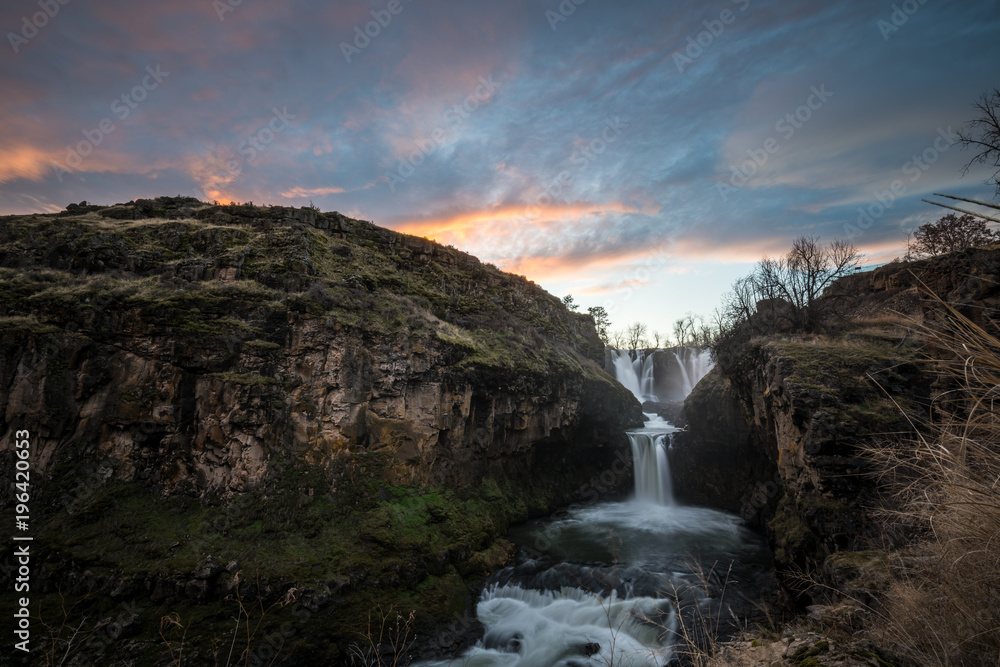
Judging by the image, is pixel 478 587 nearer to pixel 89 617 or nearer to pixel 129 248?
pixel 89 617

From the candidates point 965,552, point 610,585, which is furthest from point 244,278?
point 965,552

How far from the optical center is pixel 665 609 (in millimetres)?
10375

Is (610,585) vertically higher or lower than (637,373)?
lower

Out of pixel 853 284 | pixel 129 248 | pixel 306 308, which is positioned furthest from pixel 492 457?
pixel 853 284

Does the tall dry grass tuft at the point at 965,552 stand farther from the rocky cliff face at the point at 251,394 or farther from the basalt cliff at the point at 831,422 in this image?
the rocky cliff face at the point at 251,394

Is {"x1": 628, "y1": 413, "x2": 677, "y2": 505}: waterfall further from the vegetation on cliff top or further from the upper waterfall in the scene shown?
the upper waterfall

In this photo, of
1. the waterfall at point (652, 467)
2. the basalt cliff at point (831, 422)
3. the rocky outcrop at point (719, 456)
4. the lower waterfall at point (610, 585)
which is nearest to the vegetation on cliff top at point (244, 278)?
the waterfall at point (652, 467)

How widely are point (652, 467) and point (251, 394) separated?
1866 cm

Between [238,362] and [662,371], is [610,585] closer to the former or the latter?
[238,362]

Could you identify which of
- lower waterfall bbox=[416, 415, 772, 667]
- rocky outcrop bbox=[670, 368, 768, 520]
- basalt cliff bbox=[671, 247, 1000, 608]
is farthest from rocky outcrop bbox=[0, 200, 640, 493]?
basalt cliff bbox=[671, 247, 1000, 608]

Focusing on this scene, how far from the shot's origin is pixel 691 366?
44.0 m

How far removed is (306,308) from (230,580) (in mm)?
7763

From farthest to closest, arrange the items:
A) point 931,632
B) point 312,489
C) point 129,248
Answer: point 129,248
point 312,489
point 931,632

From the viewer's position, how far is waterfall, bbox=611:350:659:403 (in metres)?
42.0
